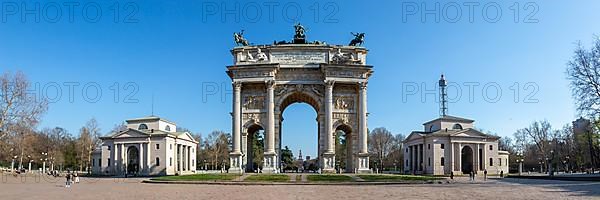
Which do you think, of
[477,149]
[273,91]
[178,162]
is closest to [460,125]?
[477,149]

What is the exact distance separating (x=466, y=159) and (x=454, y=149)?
21.7 ft

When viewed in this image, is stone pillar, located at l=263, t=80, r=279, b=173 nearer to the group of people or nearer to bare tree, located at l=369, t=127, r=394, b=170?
the group of people

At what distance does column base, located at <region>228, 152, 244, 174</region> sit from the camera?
184 feet

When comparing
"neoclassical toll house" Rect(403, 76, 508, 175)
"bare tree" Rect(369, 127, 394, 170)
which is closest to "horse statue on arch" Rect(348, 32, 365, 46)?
"neoclassical toll house" Rect(403, 76, 508, 175)

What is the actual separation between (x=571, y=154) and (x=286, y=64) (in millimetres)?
76518

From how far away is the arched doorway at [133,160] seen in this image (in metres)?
79.6

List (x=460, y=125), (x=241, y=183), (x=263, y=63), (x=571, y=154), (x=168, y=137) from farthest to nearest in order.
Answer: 1. (x=571, y=154)
2. (x=460, y=125)
3. (x=168, y=137)
4. (x=263, y=63)
5. (x=241, y=183)

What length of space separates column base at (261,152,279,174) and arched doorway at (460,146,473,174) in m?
38.8

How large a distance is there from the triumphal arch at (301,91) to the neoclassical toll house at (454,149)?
83.3 feet

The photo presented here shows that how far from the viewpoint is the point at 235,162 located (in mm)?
56719

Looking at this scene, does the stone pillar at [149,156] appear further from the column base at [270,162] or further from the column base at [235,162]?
the column base at [270,162]

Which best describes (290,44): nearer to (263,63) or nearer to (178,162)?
(263,63)

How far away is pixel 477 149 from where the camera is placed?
82.3 meters

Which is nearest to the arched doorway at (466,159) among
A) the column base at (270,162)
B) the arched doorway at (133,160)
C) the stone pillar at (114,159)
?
the column base at (270,162)
